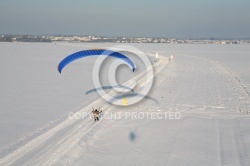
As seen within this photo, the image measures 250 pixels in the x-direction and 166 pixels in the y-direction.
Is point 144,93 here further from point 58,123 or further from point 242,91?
point 58,123

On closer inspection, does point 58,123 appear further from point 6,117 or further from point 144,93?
point 144,93

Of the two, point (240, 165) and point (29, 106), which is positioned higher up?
point (29, 106)

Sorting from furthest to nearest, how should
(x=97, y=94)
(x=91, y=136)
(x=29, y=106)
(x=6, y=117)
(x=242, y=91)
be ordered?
(x=242, y=91)
(x=97, y=94)
(x=29, y=106)
(x=6, y=117)
(x=91, y=136)

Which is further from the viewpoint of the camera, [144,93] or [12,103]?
[144,93]

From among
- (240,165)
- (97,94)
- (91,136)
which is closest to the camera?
(240,165)

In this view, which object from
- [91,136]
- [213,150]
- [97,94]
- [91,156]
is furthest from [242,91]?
[91,156]

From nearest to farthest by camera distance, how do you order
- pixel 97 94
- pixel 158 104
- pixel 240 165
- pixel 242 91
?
pixel 240 165, pixel 158 104, pixel 97 94, pixel 242 91

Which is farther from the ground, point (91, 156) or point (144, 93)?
point (144, 93)

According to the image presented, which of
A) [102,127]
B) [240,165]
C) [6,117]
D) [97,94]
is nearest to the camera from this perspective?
[240,165]

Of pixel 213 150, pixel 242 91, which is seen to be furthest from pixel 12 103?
pixel 242 91
